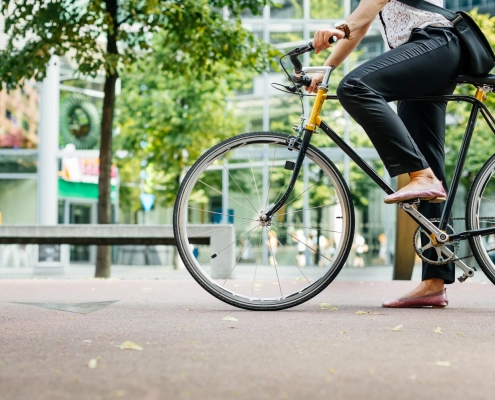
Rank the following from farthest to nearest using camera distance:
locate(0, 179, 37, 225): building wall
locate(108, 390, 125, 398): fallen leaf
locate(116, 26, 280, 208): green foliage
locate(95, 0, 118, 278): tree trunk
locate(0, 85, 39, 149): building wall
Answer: locate(0, 179, 37, 225): building wall, locate(0, 85, 39, 149): building wall, locate(116, 26, 280, 208): green foliage, locate(95, 0, 118, 278): tree trunk, locate(108, 390, 125, 398): fallen leaf

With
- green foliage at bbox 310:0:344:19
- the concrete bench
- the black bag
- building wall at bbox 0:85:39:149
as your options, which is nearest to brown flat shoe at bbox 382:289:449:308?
the black bag

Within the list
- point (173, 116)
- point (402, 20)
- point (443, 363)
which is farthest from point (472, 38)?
point (173, 116)

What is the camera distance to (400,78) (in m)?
4.04

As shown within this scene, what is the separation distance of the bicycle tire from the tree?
6.44m

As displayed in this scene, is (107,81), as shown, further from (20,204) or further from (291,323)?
(20,204)

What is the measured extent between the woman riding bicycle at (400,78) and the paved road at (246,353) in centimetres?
70

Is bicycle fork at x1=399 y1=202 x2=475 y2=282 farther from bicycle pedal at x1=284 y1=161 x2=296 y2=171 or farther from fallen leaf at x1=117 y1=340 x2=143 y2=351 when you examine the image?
fallen leaf at x1=117 y1=340 x2=143 y2=351

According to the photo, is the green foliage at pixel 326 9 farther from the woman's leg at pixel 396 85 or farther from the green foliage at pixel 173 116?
the woman's leg at pixel 396 85

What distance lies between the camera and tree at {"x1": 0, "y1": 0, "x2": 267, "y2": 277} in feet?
34.8

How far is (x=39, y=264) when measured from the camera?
17438 millimetres

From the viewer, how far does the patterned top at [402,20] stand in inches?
164

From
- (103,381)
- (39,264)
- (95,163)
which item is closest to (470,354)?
(103,381)

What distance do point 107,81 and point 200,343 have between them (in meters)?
9.05

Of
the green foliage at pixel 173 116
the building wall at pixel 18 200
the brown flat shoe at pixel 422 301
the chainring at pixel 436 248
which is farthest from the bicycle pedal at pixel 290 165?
the building wall at pixel 18 200
